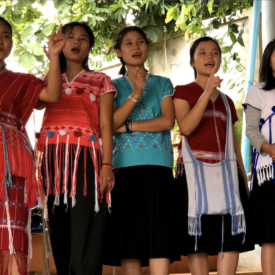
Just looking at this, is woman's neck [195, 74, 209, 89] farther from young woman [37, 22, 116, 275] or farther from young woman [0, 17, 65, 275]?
young woman [0, 17, 65, 275]

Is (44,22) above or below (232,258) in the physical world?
above

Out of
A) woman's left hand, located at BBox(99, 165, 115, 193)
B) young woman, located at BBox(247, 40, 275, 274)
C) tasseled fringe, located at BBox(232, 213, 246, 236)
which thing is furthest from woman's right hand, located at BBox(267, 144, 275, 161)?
woman's left hand, located at BBox(99, 165, 115, 193)

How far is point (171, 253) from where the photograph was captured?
92.2 inches

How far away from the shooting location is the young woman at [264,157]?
7.88 feet

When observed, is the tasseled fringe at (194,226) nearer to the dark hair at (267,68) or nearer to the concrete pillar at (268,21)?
the dark hair at (267,68)

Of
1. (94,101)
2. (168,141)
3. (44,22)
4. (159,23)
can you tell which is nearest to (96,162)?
(94,101)

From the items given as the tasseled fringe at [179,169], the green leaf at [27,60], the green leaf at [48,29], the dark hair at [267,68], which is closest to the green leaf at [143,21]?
the green leaf at [48,29]

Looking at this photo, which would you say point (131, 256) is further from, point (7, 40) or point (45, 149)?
point (7, 40)

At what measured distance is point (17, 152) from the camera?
2076 mm

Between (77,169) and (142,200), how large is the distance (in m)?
0.40

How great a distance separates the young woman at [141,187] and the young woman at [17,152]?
0.44 meters

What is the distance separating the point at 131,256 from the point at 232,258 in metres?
0.50

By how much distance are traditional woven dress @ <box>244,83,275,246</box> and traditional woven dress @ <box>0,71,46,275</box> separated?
1099mm

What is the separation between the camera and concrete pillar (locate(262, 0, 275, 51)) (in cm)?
374
